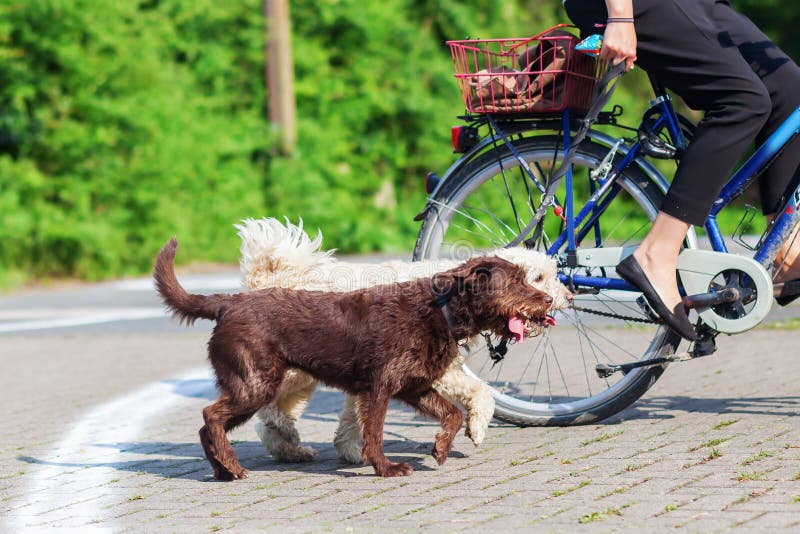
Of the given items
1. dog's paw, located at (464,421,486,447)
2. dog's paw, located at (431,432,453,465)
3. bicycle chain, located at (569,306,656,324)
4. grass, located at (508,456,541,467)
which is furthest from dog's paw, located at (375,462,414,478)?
bicycle chain, located at (569,306,656,324)

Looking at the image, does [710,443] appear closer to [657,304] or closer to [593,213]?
[657,304]

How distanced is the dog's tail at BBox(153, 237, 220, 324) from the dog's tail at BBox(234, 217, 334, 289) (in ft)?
1.16

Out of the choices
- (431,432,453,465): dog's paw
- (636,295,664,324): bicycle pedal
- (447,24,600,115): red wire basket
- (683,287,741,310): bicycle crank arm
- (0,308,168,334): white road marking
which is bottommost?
(0,308,168,334): white road marking

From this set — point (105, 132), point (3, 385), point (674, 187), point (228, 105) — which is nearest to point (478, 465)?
point (674, 187)

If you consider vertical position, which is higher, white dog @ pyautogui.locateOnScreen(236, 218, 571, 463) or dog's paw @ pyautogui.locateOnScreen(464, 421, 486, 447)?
white dog @ pyautogui.locateOnScreen(236, 218, 571, 463)

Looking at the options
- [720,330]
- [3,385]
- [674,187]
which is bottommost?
[3,385]

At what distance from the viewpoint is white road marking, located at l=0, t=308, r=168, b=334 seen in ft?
35.1

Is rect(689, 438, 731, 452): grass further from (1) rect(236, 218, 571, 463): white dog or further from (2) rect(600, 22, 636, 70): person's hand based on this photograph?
(2) rect(600, 22, 636, 70): person's hand

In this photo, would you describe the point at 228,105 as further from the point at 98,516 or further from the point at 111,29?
the point at 98,516

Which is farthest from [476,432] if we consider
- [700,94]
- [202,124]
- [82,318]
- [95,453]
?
[202,124]

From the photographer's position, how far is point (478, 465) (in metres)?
4.90

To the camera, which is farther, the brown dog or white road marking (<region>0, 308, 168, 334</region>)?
white road marking (<region>0, 308, 168, 334</region>)

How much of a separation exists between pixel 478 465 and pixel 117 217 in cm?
1123

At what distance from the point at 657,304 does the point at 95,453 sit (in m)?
2.77
